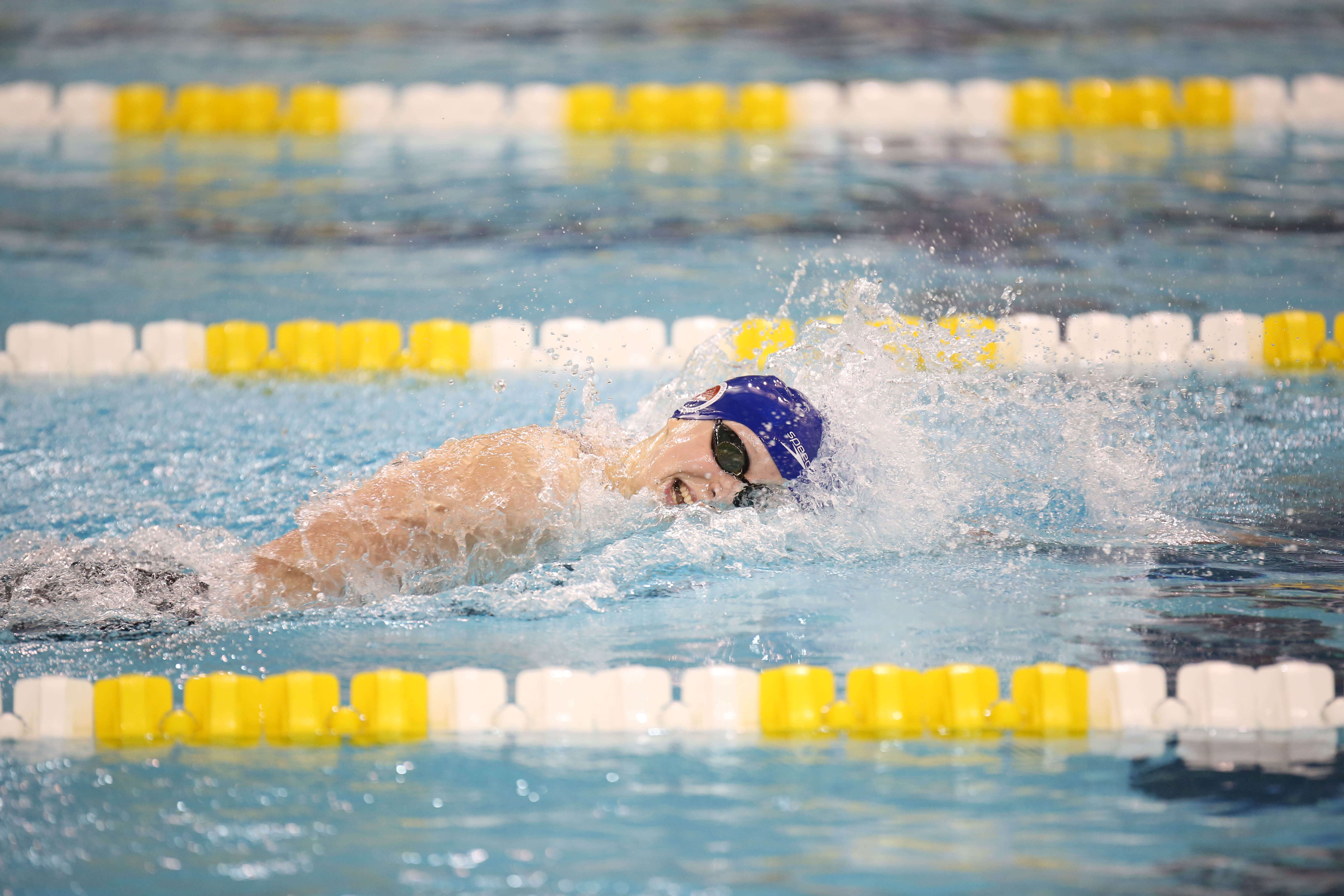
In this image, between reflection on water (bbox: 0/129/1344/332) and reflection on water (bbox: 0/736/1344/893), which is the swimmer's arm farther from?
reflection on water (bbox: 0/129/1344/332)

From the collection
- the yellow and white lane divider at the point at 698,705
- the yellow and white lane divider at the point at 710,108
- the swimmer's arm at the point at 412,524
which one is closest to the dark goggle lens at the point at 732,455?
the swimmer's arm at the point at 412,524

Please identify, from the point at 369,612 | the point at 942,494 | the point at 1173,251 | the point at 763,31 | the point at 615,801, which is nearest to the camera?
the point at 615,801

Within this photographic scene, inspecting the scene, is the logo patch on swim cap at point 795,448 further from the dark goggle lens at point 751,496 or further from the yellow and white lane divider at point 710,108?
the yellow and white lane divider at point 710,108

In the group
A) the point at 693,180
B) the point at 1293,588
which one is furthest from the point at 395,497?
the point at 693,180

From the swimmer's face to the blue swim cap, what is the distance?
16 mm

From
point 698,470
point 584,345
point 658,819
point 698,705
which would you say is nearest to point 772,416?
point 698,470

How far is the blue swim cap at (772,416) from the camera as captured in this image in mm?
2732

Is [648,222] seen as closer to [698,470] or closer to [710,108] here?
[710,108]

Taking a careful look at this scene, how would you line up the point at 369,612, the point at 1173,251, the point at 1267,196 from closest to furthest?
the point at 369,612
the point at 1173,251
the point at 1267,196

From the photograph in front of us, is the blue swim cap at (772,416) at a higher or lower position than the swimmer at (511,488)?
higher

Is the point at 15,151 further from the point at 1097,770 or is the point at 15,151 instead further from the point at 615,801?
the point at 1097,770

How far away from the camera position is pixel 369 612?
2.53 metres

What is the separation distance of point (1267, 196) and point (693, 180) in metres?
2.59

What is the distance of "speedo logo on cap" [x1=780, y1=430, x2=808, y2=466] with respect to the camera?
2.74 m
